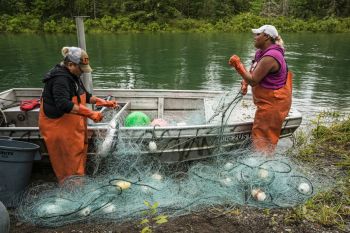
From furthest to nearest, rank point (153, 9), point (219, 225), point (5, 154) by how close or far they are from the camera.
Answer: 1. point (153, 9)
2. point (5, 154)
3. point (219, 225)

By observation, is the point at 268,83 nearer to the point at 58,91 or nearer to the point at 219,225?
the point at 219,225

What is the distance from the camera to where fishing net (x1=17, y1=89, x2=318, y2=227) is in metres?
4.14

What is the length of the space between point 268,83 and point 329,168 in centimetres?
172

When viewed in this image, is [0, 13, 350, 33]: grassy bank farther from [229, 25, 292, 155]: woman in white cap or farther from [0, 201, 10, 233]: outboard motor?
[0, 201, 10, 233]: outboard motor

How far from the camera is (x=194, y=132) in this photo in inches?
215

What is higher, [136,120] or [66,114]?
[66,114]

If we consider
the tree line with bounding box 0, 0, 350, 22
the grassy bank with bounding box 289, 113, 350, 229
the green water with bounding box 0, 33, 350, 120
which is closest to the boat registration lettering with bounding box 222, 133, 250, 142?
the grassy bank with bounding box 289, 113, 350, 229

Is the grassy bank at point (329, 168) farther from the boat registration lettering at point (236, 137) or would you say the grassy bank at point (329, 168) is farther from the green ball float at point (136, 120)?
the green ball float at point (136, 120)

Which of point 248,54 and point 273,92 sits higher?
point 273,92

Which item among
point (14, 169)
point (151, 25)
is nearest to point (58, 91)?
point (14, 169)

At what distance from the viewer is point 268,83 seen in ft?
16.1

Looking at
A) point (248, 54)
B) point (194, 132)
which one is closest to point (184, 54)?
point (248, 54)

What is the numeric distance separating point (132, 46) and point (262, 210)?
22.9 meters

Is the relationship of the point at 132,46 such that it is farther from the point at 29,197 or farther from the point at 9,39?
the point at 29,197
